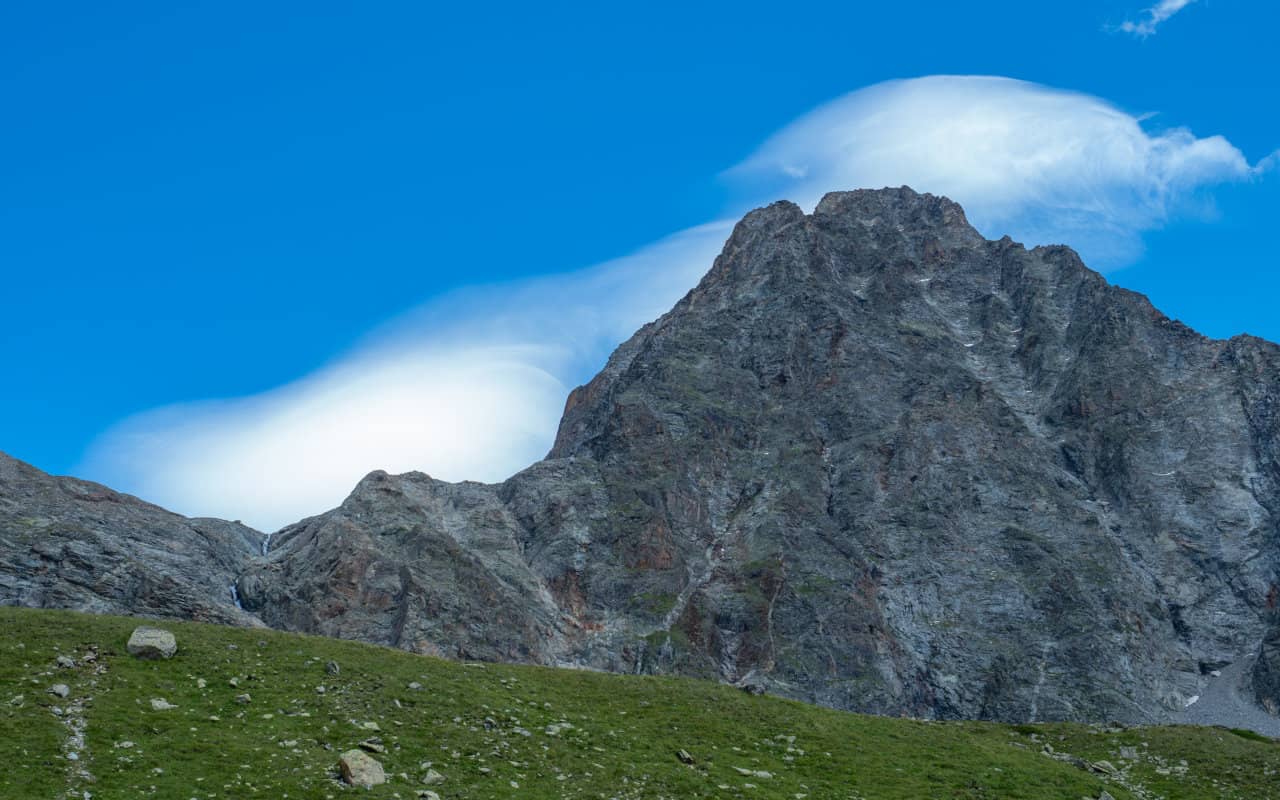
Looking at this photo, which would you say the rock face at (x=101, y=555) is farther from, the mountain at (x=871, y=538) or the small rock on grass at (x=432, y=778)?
the small rock on grass at (x=432, y=778)

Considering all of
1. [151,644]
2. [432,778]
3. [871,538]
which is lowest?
[432,778]

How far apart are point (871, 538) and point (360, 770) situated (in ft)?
405

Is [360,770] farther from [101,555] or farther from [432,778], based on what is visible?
[101,555]

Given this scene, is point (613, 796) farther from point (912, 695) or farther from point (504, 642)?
point (912, 695)

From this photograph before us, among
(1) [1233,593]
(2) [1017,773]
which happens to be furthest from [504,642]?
(1) [1233,593]

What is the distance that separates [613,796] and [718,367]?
483ft

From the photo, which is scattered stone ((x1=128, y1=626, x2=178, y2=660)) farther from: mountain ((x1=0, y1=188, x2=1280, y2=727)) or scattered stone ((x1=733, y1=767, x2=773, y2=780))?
mountain ((x1=0, y1=188, x2=1280, y2=727))

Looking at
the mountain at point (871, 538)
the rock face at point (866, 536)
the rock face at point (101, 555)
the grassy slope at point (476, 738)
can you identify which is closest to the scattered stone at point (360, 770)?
the grassy slope at point (476, 738)

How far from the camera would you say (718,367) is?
19450 cm

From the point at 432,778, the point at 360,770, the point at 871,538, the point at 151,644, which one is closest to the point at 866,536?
the point at 871,538

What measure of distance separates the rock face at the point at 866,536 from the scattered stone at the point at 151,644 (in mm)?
69242

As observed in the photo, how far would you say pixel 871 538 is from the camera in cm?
16200

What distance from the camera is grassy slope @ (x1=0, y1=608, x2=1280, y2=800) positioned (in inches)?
1852

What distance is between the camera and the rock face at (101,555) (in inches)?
4464
